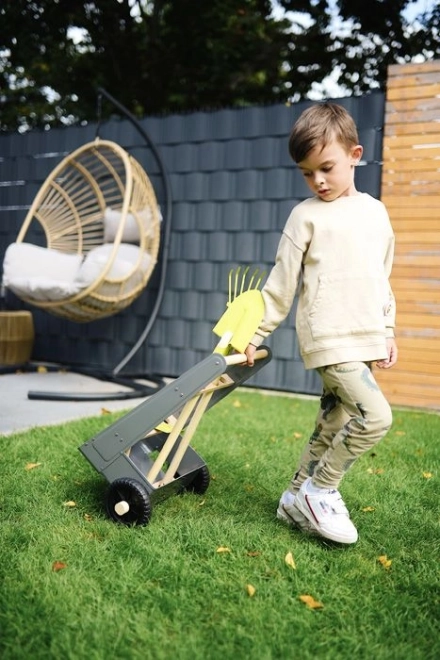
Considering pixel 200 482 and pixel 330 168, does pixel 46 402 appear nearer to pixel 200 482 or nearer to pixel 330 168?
pixel 200 482

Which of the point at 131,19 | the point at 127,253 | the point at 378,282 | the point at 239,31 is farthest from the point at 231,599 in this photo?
the point at 131,19

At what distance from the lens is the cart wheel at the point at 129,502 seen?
2.07 m

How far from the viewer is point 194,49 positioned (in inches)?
394

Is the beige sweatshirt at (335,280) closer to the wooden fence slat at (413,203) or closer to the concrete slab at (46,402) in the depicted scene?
the concrete slab at (46,402)

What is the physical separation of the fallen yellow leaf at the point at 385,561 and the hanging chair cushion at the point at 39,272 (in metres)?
2.72

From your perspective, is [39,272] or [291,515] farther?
[39,272]

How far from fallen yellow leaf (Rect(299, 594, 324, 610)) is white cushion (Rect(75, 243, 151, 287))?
9.32 feet

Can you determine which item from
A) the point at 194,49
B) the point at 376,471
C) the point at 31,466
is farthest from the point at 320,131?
the point at 194,49

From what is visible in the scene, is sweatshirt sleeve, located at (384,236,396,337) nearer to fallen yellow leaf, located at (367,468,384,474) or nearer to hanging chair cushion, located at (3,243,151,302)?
fallen yellow leaf, located at (367,468,384,474)

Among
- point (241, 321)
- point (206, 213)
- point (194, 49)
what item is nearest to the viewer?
point (241, 321)

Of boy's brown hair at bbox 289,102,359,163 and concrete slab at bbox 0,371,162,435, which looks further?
concrete slab at bbox 0,371,162,435

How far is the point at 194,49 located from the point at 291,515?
9.12 meters

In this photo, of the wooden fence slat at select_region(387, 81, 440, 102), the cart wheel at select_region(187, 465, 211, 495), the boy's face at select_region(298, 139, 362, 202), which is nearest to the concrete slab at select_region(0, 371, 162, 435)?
the cart wheel at select_region(187, 465, 211, 495)

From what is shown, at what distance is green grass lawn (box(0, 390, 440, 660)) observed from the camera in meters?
1.48
